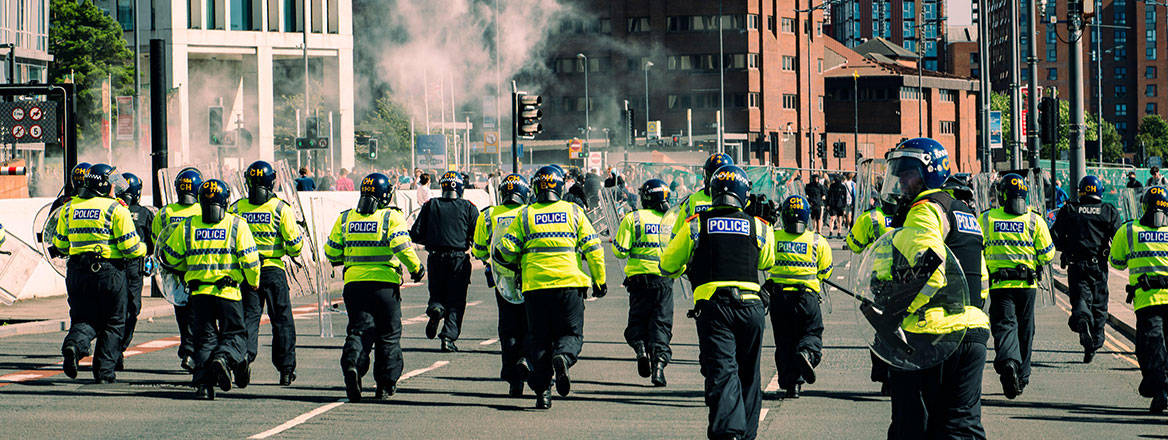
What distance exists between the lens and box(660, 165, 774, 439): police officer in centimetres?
764

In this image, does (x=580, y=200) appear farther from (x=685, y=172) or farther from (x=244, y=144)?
(x=244, y=144)

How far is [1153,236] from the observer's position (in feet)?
33.6

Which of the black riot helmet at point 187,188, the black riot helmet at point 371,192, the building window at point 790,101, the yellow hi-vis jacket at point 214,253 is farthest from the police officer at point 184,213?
the building window at point 790,101

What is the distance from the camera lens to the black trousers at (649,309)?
38.1 ft

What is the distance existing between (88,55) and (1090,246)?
2139 inches

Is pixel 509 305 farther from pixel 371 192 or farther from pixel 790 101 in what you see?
pixel 790 101

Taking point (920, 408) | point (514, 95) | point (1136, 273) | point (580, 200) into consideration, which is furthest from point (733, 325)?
point (514, 95)

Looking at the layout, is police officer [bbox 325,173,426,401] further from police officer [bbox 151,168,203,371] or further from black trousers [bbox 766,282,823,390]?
black trousers [bbox 766,282,823,390]

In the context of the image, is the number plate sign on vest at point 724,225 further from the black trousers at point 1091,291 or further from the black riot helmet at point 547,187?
the black trousers at point 1091,291

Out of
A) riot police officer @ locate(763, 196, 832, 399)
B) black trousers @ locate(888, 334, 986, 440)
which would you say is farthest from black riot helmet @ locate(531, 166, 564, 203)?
black trousers @ locate(888, 334, 986, 440)

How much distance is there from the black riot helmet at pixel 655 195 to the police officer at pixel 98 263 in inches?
158

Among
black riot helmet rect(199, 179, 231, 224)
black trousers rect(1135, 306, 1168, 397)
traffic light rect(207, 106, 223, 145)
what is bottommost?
black trousers rect(1135, 306, 1168, 397)

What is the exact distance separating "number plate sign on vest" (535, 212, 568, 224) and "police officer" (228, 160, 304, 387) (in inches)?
83.4

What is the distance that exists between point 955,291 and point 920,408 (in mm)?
497
